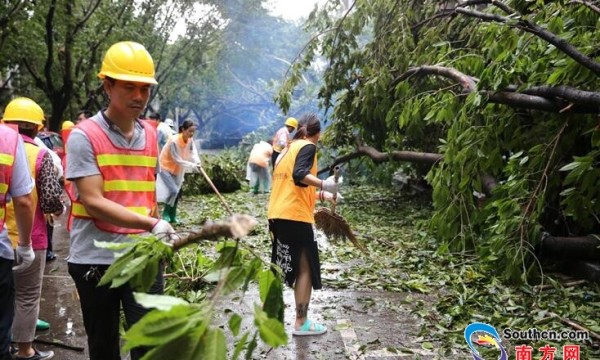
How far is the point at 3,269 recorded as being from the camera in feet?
8.65

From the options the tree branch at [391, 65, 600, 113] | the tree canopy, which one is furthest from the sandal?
the tree branch at [391, 65, 600, 113]

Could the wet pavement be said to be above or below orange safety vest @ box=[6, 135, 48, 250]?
below

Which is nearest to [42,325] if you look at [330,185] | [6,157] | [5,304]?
[5,304]

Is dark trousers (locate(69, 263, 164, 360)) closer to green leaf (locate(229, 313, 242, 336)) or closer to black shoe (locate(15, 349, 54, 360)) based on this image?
green leaf (locate(229, 313, 242, 336))

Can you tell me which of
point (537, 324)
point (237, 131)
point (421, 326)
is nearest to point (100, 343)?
point (421, 326)

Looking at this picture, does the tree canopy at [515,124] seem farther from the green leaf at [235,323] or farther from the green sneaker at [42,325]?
the green sneaker at [42,325]

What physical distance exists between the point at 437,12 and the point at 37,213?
6677 millimetres

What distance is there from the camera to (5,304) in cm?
266

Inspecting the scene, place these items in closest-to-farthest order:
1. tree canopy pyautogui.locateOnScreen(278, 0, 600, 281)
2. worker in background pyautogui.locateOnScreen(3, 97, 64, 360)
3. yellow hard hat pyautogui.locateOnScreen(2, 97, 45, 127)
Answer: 1. worker in background pyautogui.locateOnScreen(3, 97, 64, 360)
2. yellow hard hat pyautogui.locateOnScreen(2, 97, 45, 127)
3. tree canopy pyautogui.locateOnScreen(278, 0, 600, 281)

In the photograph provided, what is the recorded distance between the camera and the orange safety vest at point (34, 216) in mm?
3084

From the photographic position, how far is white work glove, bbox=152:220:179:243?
6.48ft

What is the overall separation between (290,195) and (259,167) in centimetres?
827

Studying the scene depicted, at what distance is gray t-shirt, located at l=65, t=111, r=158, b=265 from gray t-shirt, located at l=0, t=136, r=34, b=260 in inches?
19.2

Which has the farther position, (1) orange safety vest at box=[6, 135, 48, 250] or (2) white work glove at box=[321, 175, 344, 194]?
(2) white work glove at box=[321, 175, 344, 194]
